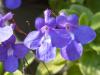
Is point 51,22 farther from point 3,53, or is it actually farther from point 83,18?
point 83,18

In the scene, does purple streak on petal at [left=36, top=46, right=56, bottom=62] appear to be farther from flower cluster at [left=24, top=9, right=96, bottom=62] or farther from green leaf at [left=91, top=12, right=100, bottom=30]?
green leaf at [left=91, top=12, right=100, bottom=30]

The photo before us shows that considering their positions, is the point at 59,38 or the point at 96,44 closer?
the point at 59,38

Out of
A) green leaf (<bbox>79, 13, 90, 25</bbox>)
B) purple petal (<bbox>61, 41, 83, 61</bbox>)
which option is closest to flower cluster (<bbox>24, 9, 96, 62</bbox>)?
purple petal (<bbox>61, 41, 83, 61</bbox>)

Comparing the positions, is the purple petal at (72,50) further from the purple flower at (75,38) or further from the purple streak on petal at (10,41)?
the purple streak on petal at (10,41)

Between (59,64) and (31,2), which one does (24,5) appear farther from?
(59,64)

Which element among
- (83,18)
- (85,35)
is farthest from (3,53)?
(83,18)

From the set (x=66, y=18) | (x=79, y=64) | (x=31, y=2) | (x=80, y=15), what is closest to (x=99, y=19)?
(x=80, y=15)
